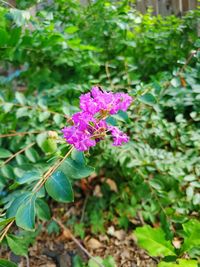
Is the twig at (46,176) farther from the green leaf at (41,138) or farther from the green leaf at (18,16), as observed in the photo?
the green leaf at (18,16)

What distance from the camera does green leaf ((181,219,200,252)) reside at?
4.29 ft

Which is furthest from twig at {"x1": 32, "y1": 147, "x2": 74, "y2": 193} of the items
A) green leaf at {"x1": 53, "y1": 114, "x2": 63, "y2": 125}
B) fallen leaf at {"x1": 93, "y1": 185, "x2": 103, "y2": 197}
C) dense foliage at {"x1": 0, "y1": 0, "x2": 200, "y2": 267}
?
fallen leaf at {"x1": 93, "y1": 185, "x2": 103, "y2": 197}

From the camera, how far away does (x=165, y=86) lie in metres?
1.79

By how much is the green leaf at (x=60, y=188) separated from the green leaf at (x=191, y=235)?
1.92 feet

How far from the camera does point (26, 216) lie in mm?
886

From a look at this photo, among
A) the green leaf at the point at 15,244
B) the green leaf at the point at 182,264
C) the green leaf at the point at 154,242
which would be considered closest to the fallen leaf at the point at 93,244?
the green leaf at the point at 154,242

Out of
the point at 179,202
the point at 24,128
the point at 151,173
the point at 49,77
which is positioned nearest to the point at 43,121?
the point at 24,128

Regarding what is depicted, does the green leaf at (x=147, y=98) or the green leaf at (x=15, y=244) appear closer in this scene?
the green leaf at (x=15, y=244)

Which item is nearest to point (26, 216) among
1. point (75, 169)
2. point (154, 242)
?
point (75, 169)

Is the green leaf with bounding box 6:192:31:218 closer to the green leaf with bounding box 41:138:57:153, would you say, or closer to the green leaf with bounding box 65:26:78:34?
the green leaf with bounding box 41:138:57:153

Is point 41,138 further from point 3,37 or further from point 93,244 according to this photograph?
point 93,244

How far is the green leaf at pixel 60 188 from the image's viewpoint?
92 cm

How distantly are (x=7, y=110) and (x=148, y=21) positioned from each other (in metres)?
1.02

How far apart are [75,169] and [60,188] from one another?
0.23 ft
